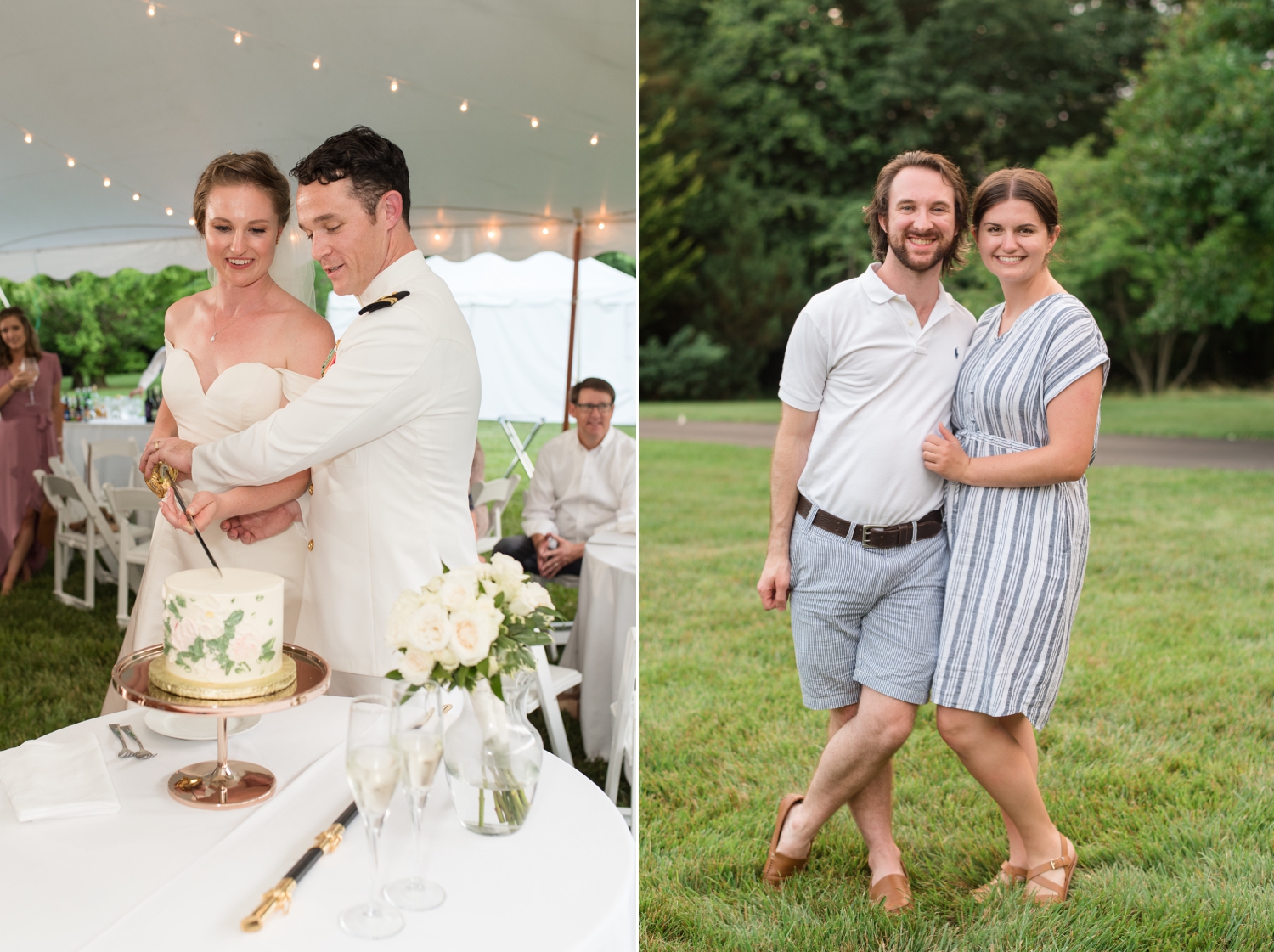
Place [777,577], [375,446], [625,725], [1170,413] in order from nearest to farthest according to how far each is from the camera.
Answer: [375,446] < [777,577] < [625,725] < [1170,413]

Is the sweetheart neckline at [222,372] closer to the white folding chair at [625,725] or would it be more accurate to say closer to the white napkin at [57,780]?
the white napkin at [57,780]

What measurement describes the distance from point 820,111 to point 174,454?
700 inches

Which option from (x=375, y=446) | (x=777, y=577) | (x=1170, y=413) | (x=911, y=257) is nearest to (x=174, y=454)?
(x=375, y=446)

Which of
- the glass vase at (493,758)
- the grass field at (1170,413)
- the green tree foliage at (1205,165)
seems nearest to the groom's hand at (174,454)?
the glass vase at (493,758)

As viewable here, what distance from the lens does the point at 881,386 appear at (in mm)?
2271

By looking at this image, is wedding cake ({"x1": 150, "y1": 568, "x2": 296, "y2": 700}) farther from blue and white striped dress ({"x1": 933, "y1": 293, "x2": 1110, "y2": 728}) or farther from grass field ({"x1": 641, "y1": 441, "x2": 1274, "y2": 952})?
blue and white striped dress ({"x1": 933, "y1": 293, "x2": 1110, "y2": 728})

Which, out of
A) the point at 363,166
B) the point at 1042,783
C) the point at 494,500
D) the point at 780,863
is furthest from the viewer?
the point at 1042,783

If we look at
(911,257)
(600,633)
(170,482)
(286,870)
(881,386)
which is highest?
(911,257)

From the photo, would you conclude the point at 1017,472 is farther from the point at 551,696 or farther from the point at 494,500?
the point at 551,696

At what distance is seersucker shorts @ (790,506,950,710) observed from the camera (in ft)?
7.52

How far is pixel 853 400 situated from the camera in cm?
229

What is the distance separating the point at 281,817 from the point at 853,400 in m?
1.44

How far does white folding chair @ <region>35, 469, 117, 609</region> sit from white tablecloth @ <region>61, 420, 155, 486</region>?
40 mm

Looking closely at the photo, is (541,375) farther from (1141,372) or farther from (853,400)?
(1141,372)
